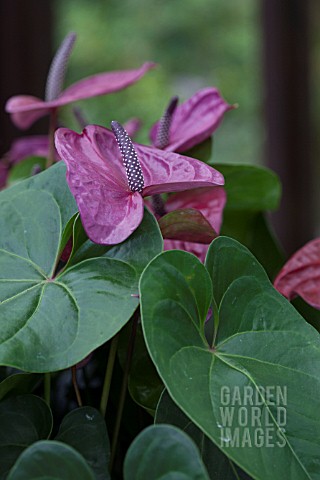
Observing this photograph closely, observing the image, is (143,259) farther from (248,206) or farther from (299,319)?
(248,206)

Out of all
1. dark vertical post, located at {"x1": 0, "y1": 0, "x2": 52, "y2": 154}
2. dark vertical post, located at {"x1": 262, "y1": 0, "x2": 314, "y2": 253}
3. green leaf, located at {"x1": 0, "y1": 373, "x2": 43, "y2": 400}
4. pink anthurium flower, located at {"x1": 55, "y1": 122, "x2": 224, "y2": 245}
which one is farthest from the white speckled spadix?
dark vertical post, located at {"x1": 262, "y1": 0, "x2": 314, "y2": 253}

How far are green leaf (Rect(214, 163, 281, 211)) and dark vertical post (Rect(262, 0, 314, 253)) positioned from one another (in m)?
1.49

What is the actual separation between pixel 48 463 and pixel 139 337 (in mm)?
152

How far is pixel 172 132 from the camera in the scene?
1.91 feet

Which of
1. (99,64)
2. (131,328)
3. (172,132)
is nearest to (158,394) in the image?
(131,328)

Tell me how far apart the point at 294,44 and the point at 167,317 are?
1977 mm

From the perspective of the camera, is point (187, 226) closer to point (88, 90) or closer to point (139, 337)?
point (139, 337)

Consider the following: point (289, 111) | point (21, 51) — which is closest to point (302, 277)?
point (21, 51)

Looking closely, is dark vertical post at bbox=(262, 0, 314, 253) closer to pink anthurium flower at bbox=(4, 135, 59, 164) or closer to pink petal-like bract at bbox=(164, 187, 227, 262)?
pink anthurium flower at bbox=(4, 135, 59, 164)

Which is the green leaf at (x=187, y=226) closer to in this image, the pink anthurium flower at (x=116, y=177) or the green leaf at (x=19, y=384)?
the pink anthurium flower at (x=116, y=177)

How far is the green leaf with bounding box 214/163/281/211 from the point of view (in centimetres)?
62

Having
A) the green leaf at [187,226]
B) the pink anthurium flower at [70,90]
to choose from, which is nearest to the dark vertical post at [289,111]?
the pink anthurium flower at [70,90]

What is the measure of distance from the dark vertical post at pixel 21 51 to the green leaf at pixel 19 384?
885 mm

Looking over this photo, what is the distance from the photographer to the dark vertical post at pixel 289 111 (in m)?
2.12
